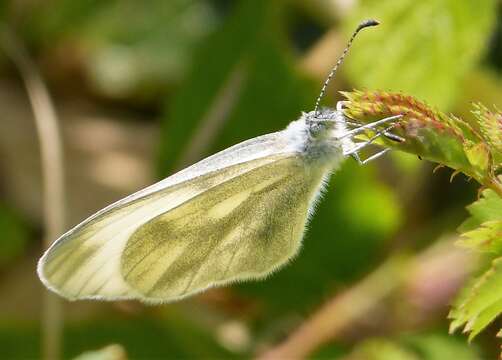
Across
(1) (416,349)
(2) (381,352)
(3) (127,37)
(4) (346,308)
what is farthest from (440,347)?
(3) (127,37)

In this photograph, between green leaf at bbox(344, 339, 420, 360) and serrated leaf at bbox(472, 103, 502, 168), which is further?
green leaf at bbox(344, 339, 420, 360)

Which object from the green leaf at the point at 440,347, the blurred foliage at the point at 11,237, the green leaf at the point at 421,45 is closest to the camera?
the green leaf at the point at 421,45

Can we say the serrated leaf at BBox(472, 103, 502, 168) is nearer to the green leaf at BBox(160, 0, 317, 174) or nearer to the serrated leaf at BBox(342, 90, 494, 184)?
the serrated leaf at BBox(342, 90, 494, 184)

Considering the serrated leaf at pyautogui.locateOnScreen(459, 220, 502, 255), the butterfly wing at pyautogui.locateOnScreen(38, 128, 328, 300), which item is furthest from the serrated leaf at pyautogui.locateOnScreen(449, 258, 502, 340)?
the butterfly wing at pyautogui.locateOnScreen(38, 128, 328, 300)

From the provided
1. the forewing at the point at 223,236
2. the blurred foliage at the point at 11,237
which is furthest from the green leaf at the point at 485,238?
the blurred foliage at the point at 11,237

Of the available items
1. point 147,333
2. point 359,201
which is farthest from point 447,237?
point 147,333

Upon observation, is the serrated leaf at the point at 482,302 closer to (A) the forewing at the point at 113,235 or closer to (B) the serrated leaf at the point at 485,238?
(B) the serrated leaf at the point at 485,238

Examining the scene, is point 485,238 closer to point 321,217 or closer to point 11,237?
point 321,217

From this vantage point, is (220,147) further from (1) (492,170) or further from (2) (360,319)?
(1) (492,170)
